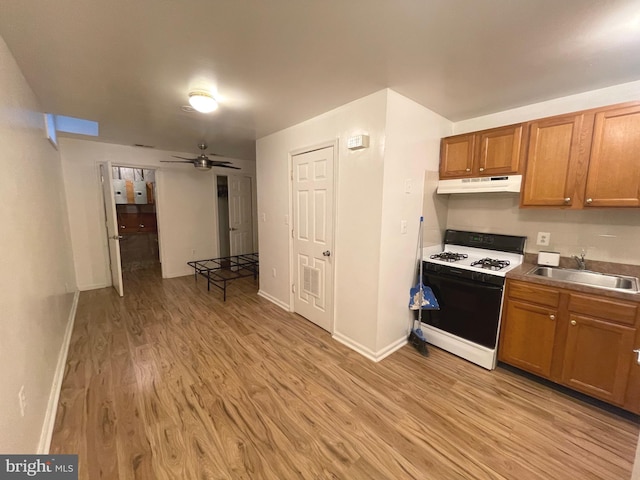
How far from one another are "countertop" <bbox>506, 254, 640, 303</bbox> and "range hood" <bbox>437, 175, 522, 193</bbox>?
739 millimetres

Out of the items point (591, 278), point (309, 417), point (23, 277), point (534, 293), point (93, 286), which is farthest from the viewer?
point (93, 286)

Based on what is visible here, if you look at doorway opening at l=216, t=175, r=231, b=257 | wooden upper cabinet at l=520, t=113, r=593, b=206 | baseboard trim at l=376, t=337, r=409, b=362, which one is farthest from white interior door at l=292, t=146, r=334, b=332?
doorway opening at l=216, t=175, r=231, b=257

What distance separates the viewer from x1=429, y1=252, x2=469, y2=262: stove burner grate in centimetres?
265

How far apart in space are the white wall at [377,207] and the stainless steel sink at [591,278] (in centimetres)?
106

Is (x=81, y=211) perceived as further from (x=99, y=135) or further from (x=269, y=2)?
(x=269, y=2)

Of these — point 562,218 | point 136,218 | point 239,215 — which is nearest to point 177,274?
point 239,215

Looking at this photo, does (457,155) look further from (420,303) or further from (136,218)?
(136,218)

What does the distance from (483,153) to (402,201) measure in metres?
0.91

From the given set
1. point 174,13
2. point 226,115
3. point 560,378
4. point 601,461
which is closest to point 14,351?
point 174,13

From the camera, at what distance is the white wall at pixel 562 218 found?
204 centimetres

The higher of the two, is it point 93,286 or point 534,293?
point 534,293

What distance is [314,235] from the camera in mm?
2979

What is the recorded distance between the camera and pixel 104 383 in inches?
80.6

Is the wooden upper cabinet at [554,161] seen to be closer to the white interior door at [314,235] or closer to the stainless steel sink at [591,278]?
the stainless steel sink at [591,278]
